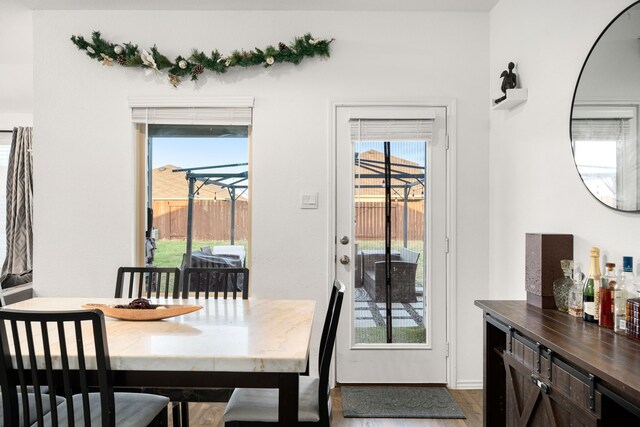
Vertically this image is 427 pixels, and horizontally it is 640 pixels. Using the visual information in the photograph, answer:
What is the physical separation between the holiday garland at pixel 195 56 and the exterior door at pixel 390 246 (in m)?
0.50

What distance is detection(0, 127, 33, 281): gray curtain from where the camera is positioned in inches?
174

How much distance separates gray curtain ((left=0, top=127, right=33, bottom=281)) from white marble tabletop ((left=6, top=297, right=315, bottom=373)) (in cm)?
254

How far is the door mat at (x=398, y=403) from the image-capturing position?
283cm

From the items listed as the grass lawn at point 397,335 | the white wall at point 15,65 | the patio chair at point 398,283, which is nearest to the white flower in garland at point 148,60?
the white wall at point 15,65

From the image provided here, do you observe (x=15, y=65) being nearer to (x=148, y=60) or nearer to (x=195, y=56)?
(x=148, y=60)

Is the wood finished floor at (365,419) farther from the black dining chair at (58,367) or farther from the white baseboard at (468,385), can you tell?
the black dining chair at (58,367)

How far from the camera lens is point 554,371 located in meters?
1.54

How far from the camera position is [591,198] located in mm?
2039

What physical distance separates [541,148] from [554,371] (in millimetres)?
1387

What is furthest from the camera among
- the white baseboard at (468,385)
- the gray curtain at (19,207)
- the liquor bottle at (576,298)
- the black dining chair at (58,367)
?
the gray curtain at (19,207)

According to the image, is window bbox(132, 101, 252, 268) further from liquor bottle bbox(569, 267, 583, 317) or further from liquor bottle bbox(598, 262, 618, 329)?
liquor bottle bbox(598, 262, 618, 329)

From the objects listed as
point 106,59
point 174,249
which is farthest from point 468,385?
point 106,59

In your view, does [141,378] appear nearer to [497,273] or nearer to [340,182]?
[340,182]

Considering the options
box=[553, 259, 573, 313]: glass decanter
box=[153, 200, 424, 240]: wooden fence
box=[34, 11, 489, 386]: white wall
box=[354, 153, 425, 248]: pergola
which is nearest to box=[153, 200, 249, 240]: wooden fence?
box=[153, 200, 424, 240]: wooden fence
